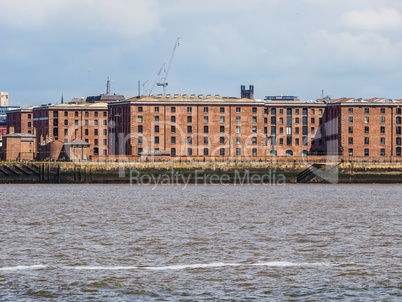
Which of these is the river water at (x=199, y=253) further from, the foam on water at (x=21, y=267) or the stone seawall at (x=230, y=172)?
the stone seawall at (x=230, y=172)

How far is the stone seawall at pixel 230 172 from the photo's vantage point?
375ft

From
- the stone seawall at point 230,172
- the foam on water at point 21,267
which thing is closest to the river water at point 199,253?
the foam on water at point 21,267

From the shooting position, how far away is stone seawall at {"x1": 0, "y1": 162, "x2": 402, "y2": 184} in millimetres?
114438

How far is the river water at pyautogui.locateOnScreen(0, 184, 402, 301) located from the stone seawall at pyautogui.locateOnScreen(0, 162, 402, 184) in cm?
4802

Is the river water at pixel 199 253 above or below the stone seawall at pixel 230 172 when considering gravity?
below

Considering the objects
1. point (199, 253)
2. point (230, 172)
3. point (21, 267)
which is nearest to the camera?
point (21, 267)

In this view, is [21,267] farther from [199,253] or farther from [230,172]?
[230,172]

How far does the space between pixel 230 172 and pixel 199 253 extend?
3197 inches

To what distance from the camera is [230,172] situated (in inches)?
4631

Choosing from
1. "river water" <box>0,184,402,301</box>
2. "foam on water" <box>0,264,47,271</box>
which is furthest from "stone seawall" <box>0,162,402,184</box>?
"foam on water" <box>0,264,47,271</box>

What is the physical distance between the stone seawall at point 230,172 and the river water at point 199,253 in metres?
48.0

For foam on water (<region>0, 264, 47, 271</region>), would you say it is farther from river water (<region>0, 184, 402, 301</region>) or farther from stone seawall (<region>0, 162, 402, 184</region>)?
stone seawall (<region>0, 162, 402, 184</region>)

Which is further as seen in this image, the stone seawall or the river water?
the stone seawall

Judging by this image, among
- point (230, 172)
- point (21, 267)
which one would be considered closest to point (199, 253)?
point (21, 267)
